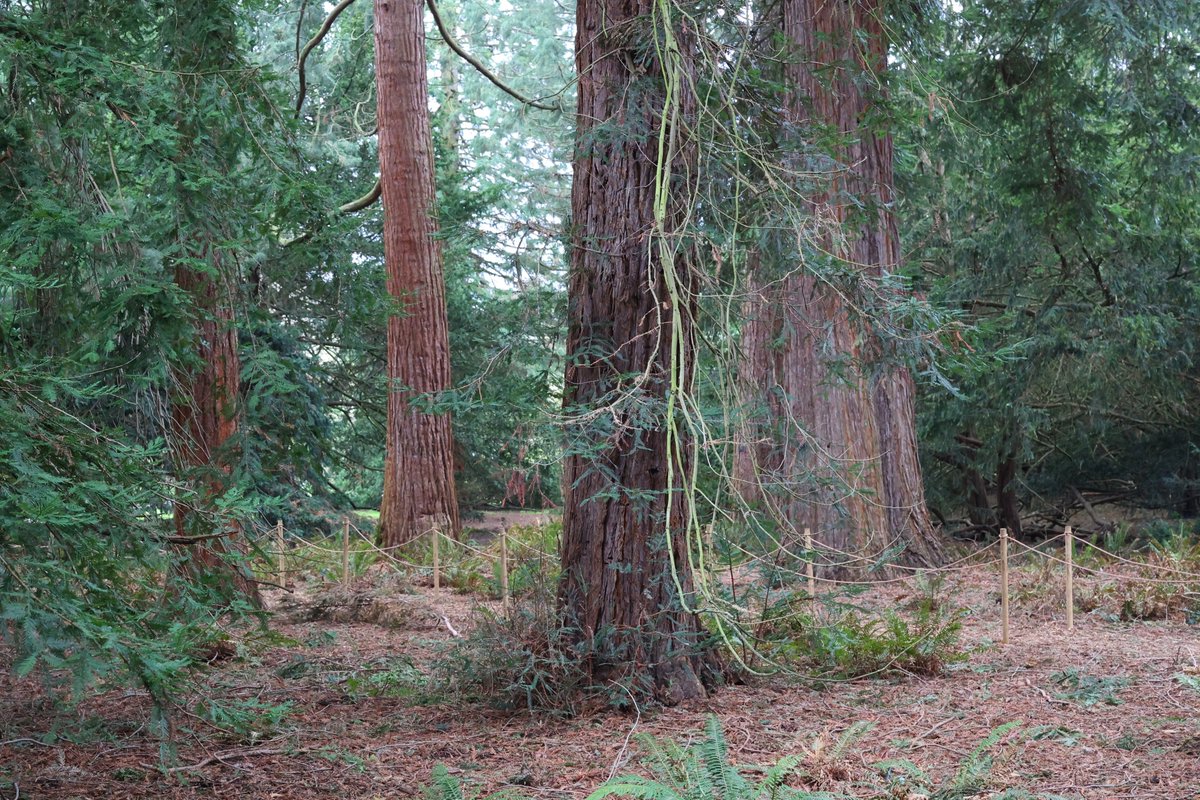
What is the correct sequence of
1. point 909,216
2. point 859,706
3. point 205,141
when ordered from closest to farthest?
point 205,141
point 859,706
point 909,216

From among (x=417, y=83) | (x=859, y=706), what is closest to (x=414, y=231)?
(x=417, y=83)

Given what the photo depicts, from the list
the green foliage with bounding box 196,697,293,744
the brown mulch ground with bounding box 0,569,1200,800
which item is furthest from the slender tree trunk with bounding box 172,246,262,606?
the brown mulch ground with bounding box 0,569,1200,800

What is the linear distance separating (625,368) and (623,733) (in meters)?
1.97

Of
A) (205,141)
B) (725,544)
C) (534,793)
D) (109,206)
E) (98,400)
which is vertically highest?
(205,141)

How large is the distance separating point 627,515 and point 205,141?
120 inches

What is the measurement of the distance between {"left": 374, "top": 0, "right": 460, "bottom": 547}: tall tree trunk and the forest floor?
4799 millimetres

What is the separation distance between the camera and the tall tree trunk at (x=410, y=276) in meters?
12.7

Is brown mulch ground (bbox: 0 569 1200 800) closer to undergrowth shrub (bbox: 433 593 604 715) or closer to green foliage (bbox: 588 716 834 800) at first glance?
undergrowth shrub (bbox: 433 593 604 715)

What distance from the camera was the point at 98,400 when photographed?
645 centimetres

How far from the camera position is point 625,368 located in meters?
6.02

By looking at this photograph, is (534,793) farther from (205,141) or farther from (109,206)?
(205,141)

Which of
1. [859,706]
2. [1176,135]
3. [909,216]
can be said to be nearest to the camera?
[859,706]

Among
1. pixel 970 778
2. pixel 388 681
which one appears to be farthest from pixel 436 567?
pixel 970 778

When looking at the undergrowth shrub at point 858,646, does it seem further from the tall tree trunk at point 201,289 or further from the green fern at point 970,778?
the tall tree trunk at point 201,289
